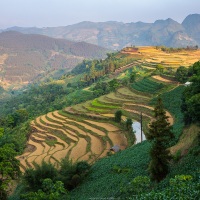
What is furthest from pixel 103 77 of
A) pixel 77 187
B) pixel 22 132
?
pixel 77 187

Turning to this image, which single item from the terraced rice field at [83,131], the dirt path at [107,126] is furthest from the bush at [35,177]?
the dirt path at [107,126]

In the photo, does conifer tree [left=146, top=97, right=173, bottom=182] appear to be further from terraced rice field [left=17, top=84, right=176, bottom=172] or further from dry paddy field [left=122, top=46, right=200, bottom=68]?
dry paddy field [left=122, top=46, right=200, bottom=68]

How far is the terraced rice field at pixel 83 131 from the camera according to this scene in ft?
117

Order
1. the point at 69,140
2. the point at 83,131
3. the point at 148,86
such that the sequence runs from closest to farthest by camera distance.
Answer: the point at 69,140 < the point at 83,131 < the point at 148,86

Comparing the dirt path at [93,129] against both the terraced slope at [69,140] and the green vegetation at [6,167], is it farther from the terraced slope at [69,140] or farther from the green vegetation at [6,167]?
the green vegetation at [6,167]

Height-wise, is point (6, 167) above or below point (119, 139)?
above

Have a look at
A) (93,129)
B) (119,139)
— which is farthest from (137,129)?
(93,129)

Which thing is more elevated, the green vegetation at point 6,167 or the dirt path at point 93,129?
the green vegetation at point 6,167

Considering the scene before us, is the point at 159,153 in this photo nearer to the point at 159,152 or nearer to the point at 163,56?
the point at 159,152

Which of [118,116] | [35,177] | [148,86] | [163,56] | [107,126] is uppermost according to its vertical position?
[163,56]

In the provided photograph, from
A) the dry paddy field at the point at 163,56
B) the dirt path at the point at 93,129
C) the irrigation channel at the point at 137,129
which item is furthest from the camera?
the dry paddy field at the point at 163,56

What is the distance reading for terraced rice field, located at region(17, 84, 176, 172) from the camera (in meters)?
35.8

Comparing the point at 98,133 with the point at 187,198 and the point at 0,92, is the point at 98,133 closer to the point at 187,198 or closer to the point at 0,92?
the point at 187,198

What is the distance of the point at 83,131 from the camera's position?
42.4 meters
